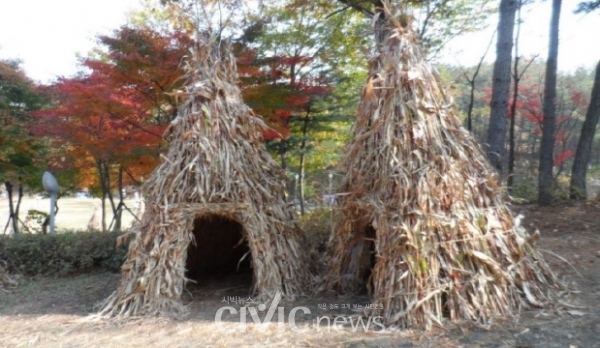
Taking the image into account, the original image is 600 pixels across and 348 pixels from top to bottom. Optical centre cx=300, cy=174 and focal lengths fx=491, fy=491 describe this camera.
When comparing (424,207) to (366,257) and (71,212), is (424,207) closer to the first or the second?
(366,257)

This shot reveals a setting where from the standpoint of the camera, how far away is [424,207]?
4809mm

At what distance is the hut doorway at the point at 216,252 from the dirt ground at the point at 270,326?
0.70 m

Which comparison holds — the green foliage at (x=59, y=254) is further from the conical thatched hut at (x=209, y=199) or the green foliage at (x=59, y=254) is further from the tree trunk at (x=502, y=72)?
the tree trunk at (x=502, y=72)

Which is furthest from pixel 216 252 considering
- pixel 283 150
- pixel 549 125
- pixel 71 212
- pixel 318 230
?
pixel 71 212

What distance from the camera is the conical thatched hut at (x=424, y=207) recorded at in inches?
186

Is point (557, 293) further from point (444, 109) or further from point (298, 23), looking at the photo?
point (298, 23)

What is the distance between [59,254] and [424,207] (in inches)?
→ 256

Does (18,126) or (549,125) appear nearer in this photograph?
(549,125)

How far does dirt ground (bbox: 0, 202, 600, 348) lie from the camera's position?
14.4 ft

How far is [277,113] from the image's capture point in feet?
33.5

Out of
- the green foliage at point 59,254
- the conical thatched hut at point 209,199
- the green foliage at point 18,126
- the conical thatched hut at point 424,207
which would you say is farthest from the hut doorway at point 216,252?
the green foliage at point 18,126

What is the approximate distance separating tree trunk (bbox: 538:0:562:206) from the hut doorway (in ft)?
21.6

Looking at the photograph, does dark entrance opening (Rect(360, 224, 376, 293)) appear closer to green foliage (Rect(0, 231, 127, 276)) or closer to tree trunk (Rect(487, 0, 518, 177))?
tree trunk (Rect(487, 0, 518, 177))

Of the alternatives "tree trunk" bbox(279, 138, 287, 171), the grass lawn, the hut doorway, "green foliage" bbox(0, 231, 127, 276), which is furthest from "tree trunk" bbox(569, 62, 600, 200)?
the grass lawn
